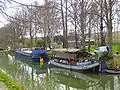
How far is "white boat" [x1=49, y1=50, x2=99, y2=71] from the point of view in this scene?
98.9 feet

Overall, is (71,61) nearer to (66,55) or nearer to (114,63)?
(66,55)

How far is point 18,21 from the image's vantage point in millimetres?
6984

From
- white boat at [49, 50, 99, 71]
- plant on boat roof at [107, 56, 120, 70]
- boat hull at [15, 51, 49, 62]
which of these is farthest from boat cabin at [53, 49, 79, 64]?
boat hull at [15, 51, 49, 62]

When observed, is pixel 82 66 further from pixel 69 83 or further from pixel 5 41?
pixel 5 41

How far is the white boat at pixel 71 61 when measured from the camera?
3016cm

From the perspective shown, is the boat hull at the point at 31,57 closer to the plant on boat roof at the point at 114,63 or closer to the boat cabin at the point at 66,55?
the boat cabin at the point at 66,55

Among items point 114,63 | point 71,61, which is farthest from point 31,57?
point 114,63

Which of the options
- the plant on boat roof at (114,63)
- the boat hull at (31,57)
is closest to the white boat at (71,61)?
the plant on boat roof at (114,63)

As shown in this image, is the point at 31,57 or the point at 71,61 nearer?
the point at 71,61

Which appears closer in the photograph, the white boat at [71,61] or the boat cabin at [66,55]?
the white boat at [71,61]

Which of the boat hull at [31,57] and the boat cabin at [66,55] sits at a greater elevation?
the boat cabin at [66,55]

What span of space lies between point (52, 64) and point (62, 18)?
12056 mm

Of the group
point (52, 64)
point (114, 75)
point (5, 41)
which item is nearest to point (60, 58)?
point (52, 64)

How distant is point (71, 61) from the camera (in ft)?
108
